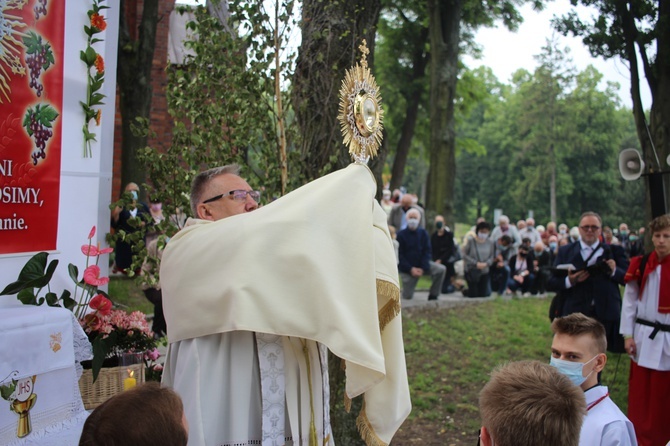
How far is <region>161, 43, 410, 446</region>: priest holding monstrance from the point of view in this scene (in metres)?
2.66

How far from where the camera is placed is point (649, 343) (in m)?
6.20

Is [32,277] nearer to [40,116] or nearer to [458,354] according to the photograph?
[40,116]

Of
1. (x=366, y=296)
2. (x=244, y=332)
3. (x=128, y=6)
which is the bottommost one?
(x=244, y=332)

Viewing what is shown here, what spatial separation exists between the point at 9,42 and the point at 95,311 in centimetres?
143

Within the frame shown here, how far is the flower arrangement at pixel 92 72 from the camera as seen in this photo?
12.8 feet

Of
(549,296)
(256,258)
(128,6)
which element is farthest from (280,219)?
(549,296)

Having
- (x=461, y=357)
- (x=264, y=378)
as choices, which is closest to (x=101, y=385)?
(x=264, y=378)

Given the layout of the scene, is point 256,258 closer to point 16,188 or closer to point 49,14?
point 16,188

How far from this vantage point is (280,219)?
2.66 meters

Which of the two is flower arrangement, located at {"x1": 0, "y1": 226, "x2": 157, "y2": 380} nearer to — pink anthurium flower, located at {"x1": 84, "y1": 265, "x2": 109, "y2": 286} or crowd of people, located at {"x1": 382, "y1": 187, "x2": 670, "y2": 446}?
pink anthurium flower, located at {"x1": 84, "y1": 265, "x2": 109, "y2": 286}

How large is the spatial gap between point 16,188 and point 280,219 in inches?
64.2

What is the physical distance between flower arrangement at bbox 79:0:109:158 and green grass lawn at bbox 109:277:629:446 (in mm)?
3120

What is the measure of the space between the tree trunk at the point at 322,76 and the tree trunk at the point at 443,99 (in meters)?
12.0

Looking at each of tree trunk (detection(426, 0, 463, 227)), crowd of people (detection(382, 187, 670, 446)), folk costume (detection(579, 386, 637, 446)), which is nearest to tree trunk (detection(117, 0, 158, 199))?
crowd of people (detection(382, 187, 670, 446))
